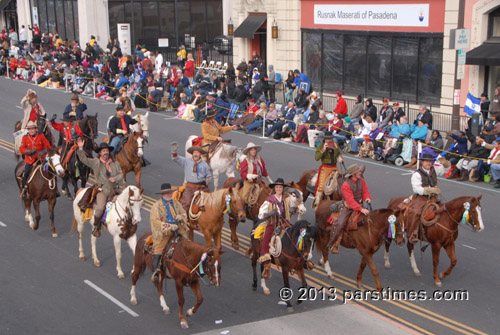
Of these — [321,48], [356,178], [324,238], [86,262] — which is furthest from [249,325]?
[321,48]

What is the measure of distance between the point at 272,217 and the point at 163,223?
213cm

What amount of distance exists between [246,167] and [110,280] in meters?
4.03

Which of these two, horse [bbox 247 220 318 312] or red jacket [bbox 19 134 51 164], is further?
red jacket [bbox 19 134 51 164]

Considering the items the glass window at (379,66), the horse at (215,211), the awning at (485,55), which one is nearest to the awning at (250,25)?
the glass window at (379,66)

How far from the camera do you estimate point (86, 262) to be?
1545 centimetres

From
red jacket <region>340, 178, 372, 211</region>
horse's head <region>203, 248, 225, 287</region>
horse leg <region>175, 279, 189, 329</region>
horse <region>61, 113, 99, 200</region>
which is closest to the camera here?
horse's head <region>203, 248, 225, 287</region>

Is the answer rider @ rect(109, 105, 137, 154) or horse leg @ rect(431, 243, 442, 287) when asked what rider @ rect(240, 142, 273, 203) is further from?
rider @ rect(109, 105, 137, 154)

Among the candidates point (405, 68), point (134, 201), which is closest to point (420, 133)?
point (405, 68)

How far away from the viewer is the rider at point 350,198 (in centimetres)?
1355

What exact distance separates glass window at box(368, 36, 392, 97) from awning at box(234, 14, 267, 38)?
7753 mm

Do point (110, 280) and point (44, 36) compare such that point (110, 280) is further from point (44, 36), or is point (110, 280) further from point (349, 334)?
point (44, 36)

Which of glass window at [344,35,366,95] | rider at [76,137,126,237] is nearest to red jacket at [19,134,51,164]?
rider at [76,137,126,237]

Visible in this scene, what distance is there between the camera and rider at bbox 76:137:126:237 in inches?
580

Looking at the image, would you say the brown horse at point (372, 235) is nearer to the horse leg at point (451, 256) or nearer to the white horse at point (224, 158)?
the horse leg at point (451, 256)
